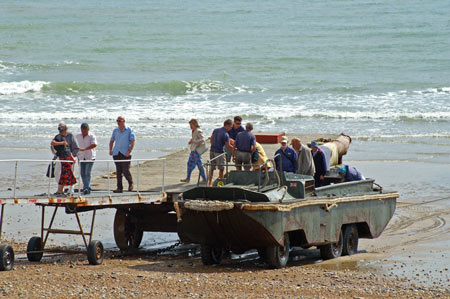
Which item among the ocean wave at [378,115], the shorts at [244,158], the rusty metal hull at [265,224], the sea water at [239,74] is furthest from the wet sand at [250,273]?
the ocean wave at [378,115]

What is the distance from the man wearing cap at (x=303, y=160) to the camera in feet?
45.1

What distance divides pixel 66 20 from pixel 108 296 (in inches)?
2139

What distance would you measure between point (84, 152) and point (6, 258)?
2.22m

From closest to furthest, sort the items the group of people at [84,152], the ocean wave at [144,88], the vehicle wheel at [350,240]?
the group of people at [84,152] → the vehicle wheel at [350,240] → the ocean wave at [144,88]

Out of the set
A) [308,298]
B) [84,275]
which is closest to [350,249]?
[308,298]

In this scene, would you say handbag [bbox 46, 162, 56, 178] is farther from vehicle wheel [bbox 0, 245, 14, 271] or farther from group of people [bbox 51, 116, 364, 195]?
vehicle wheel [bbox 0, 245, 14, 271]

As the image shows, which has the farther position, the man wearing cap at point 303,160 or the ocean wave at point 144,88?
the ocean wave at point 144,88

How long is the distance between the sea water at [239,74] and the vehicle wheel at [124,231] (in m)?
7.23

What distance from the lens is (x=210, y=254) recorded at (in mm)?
13016

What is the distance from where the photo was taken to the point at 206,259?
12984 mm

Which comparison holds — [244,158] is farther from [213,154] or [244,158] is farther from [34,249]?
[34,249]

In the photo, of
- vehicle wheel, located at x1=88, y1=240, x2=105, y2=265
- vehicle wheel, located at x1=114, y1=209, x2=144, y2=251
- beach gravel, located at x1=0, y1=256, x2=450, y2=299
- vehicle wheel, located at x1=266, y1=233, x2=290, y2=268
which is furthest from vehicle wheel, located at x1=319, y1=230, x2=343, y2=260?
vehicle wheel, located at x1=88, y1=240, x2=105, y2=265

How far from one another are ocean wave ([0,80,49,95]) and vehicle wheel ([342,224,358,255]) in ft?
102

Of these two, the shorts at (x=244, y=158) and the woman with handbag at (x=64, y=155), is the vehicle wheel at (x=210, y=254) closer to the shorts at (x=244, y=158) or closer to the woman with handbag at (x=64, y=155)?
the shorts at (x=244, y=158)
